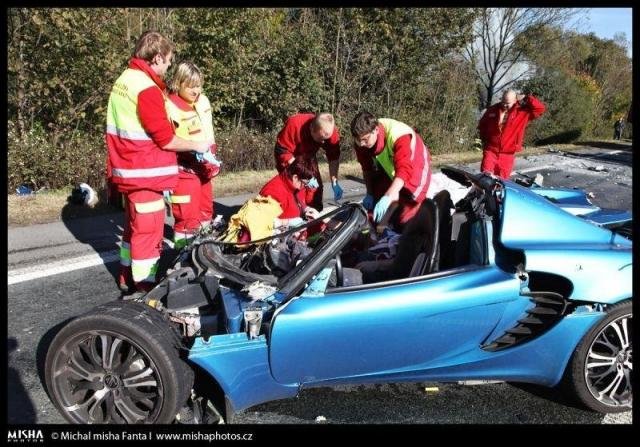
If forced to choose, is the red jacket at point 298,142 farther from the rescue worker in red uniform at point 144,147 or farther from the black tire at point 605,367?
the black tire at point 605,367

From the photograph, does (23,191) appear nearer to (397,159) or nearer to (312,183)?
(312,183)

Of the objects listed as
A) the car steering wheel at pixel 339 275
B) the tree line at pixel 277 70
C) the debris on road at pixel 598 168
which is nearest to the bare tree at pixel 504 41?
the tree line at pixel 277 70

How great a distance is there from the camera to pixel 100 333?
2.50 meters

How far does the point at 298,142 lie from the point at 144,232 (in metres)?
1.98

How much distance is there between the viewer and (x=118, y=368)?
8.28ft

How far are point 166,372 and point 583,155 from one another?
1622 centimetres

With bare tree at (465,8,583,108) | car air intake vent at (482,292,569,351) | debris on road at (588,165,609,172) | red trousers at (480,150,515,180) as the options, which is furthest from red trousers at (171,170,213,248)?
bare tree at (465,8,583,108)

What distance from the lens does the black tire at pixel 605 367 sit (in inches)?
105

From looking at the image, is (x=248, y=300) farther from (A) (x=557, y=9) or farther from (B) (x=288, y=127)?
(A) (x=557, y=9)

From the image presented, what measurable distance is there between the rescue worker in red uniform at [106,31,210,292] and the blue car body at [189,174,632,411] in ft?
4.75

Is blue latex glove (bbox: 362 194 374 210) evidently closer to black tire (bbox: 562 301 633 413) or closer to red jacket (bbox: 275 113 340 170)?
red jacket (bbox: 275 113 340 170)

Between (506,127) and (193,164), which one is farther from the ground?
(506,127)

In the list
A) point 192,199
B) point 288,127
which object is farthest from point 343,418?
point 288,127

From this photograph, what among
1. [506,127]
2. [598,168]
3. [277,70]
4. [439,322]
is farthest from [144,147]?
[598,168]
